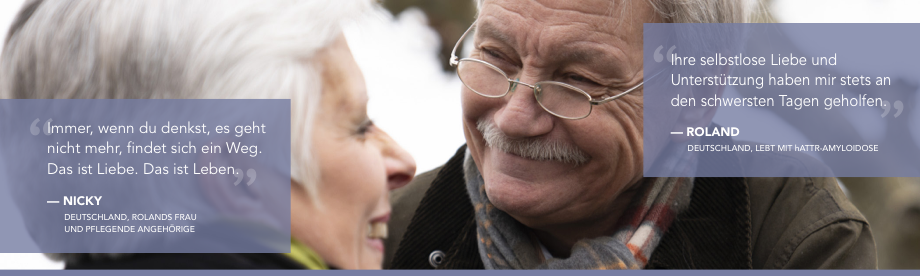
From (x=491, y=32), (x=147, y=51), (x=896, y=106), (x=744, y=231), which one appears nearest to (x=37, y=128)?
(x=147, y=51)

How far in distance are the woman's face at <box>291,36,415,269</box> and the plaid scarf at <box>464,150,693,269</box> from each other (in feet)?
2.72

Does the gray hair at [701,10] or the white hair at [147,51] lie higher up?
the gray hair at [701,10]

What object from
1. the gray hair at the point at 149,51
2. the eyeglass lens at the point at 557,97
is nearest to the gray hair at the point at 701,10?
the eyeglass lens at the point at 557,97

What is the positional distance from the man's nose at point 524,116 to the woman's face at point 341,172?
0.65 meters

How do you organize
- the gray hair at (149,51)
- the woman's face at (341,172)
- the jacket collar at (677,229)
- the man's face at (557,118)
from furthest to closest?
the jacket collar at (677,229)
the man's face at (557,118)
the woman's face at (341,172)
the gray hair at (149,51)

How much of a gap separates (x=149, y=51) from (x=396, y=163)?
0.49 meters

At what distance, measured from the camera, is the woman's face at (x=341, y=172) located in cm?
120

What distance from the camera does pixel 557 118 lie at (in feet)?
6.22

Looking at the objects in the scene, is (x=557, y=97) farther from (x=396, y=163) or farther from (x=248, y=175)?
(x=248, y=175)

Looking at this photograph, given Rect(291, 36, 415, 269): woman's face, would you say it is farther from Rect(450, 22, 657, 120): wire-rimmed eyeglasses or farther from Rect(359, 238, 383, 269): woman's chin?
Rect(450, 22, 657, 120): wire-rimmed eyeglasses

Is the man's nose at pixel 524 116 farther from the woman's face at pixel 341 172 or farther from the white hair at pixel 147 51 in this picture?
the white hair at pixel 147 51

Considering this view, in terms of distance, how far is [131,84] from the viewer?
3.59ft

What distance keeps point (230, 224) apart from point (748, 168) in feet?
5.57

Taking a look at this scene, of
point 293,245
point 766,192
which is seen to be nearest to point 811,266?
point 766,192
